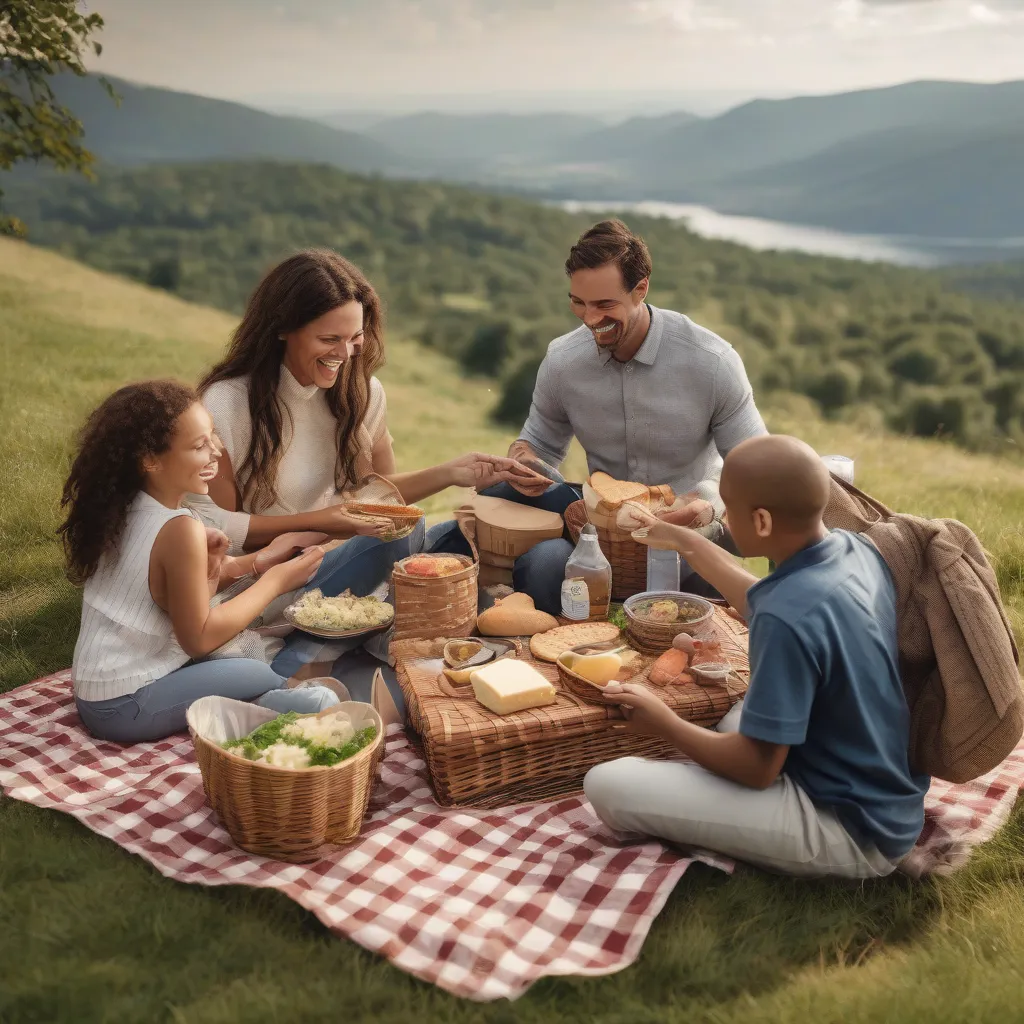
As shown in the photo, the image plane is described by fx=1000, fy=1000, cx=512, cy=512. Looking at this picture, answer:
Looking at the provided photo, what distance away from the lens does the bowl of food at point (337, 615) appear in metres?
4.13

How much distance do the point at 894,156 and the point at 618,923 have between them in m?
36.6

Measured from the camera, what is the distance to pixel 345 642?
4309 millimetres

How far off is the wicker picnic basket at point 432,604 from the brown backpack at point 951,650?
1574mm

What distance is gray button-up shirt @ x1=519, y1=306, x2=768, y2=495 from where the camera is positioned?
481cm

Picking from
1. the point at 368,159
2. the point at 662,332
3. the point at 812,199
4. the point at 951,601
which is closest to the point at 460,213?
the point at 368,159

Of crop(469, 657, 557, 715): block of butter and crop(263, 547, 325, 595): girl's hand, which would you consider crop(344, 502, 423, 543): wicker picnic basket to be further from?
crop(469, 657, 557, 715): block of butter

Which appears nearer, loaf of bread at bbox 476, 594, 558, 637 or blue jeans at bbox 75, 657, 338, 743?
blue jeans at bbox 75, 657, 338, 743

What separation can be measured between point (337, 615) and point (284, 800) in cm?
128

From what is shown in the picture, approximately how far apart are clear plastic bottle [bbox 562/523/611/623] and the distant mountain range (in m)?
24.8

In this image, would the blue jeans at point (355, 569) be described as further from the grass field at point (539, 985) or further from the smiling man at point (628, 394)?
the grass field at point (539, 985)

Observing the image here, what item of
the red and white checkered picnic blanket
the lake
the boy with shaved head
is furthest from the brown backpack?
the lake

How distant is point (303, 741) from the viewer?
3152 millimetres

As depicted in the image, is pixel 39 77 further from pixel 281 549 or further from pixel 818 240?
pixel 818 240

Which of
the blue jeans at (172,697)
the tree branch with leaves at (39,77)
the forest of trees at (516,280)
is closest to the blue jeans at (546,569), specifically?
the blue jeans at (172,697)
